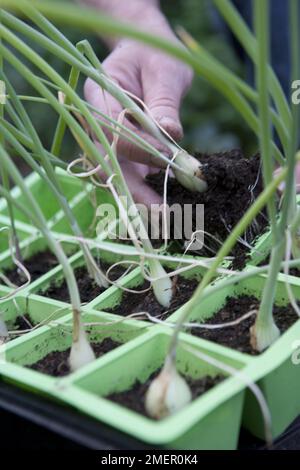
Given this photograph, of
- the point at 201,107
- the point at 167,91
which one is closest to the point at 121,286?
the point at 167,91

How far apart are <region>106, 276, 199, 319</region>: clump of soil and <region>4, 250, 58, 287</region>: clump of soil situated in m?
0.18

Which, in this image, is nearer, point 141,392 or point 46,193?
point 141,392

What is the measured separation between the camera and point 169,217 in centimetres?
63

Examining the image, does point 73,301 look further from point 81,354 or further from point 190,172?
point 190,172

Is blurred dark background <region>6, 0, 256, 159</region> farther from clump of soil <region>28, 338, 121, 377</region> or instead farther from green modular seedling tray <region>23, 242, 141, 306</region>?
clump of soil <region>28, 338, 121, 377</region>

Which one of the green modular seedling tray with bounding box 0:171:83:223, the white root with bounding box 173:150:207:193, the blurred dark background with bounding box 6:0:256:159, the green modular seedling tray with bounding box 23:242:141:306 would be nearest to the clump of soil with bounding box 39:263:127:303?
the green modular seedling tray with bounding box 23:242:141:306

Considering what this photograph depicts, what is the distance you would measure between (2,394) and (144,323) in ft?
0.40

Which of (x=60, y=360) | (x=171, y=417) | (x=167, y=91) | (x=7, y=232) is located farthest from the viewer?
(x=7, y=232)

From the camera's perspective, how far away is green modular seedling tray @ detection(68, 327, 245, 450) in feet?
1.19

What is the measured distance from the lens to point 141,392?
0.43 meters

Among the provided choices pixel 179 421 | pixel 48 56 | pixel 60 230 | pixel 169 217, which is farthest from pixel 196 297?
pixel 48 56

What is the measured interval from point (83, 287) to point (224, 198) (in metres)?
0.16

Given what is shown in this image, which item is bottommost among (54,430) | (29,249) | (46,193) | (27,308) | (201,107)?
(54,430)

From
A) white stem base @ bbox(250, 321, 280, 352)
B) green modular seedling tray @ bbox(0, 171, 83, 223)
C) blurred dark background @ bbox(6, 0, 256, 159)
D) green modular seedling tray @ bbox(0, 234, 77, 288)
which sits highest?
blurred dark background @ bbox(6, 0, 256, 159)
